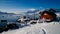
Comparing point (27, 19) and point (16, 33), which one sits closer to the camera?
point (16, 33)

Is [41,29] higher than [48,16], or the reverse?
[48,16]

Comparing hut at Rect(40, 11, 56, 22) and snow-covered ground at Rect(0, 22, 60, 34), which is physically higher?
hut at Rect(40, 11, 56, 22)

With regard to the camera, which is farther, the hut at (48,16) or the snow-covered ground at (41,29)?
the hut at (48,16)

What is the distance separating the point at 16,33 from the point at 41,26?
0.64m

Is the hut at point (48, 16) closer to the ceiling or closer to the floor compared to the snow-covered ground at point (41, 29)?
closer to the ceiling

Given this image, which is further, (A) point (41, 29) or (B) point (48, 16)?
(B) point (48, 16)

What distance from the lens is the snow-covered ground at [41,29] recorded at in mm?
3270

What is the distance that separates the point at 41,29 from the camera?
3332 millimetres

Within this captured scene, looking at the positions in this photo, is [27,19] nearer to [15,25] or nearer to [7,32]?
[15,25]

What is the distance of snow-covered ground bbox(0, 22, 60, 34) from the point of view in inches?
129

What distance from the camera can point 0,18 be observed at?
3.40 metres

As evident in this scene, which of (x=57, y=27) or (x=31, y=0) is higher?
(x=31, y=0)

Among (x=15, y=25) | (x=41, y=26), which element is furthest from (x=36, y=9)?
→ (x=15, y=25)

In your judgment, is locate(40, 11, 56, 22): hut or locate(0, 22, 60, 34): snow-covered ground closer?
locate(0, 22, 60, 34): snow-covered ground
